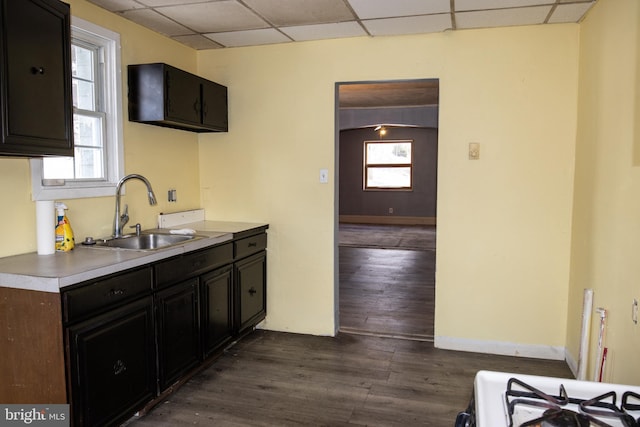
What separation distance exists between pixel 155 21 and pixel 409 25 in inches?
67.2

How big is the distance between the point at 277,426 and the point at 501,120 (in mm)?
2484

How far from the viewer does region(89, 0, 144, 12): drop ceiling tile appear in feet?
9.27

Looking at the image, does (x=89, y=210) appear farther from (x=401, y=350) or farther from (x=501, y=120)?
(x=501, y=120)

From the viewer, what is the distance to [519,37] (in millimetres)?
3322

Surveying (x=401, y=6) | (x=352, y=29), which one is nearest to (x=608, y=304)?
(x=401, y=6)

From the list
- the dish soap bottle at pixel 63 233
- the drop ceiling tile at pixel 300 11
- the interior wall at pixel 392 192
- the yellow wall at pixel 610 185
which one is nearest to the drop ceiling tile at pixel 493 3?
the yellow wall at pixel 610 185

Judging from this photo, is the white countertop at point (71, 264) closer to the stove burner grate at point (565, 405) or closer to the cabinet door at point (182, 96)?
the cabinet door at point (182, 96)

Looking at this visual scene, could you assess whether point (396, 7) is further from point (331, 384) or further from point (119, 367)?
point (119, 367)

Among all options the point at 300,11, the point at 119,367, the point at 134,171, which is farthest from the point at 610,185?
the point at 134,171

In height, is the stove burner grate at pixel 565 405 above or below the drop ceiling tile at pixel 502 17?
Answer: below

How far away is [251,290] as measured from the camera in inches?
145

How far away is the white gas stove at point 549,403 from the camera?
1.12 meters

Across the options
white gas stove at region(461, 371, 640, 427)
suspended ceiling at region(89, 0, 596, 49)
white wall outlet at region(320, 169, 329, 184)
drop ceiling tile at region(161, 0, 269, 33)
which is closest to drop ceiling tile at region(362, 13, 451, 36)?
suspended ceiling at region(89, 0, 596, 49)

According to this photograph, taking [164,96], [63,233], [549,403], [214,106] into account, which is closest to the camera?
[549,403]
